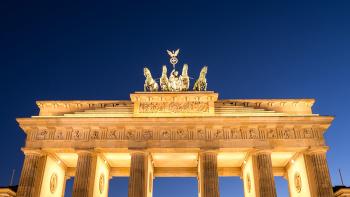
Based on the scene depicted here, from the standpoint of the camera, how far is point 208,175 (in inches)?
1129

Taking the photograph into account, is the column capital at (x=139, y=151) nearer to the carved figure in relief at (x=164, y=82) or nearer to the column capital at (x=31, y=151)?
the carved figure in relief at (x=164, y=82)

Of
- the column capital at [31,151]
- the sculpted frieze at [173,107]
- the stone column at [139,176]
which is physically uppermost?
the sculpted frieze at [173,107]

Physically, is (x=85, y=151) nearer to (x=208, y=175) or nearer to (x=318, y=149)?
(x=208, y=175)

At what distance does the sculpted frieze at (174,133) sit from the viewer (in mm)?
30094

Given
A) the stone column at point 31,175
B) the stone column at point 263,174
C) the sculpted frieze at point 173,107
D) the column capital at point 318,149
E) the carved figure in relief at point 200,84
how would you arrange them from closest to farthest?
the stone column at point 31,175 < the stone column at point 263,174 < the column capital at point 318,149 < the sculpted frieze at point 173,107 < the carved figure in relief at point 200,84

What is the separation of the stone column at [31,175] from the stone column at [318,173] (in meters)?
21.2

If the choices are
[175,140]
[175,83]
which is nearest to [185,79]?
[175,83]

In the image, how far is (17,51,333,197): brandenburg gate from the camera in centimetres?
2877

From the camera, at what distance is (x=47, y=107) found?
32656 mm

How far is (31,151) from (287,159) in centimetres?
2183

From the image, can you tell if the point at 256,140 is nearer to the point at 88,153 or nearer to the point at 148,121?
the point at 148,121

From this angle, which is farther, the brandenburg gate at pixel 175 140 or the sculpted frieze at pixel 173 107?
the sculpted frieze at pixel 173 107

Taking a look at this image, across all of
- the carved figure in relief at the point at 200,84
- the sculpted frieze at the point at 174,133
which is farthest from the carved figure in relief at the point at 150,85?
the sculpted frieze at the point at 174,133

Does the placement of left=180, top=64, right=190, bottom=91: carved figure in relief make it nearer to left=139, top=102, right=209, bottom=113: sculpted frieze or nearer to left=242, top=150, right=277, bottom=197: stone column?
left=139, top=102, right=209, bottom=113: sculpted frieze
